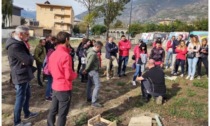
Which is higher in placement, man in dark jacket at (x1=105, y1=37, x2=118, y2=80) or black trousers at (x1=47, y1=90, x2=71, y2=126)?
man in dark jacket at (x1=105, y1=37, x2=118, y2=80)

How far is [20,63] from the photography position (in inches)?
211

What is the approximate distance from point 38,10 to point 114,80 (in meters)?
80.8

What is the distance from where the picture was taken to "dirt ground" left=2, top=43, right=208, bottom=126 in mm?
6324

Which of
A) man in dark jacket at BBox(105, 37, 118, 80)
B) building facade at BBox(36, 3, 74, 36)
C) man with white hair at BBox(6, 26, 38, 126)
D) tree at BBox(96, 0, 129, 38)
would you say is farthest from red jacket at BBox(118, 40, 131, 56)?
building facade at BBox(36, 3, 74, 36)

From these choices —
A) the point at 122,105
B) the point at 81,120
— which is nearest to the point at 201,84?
the point at 122,105

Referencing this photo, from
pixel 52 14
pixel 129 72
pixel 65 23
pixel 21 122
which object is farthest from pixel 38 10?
pixel 21 122

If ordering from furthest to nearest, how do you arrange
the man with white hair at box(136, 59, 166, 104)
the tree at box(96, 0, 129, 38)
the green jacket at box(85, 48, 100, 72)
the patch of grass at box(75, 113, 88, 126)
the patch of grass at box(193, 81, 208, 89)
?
the tree at box(96, 0, 129, 38) → the patch of grass at box(193, 81, 208, 89) → the man with white hair at box(136, 59, 166, 104) → the green jacket at box(85, 48, 100, 72) → the patch of grass at box(75, 113, 88, 126)

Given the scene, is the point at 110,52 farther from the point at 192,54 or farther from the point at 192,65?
the point at 192,65

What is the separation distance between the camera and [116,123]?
593 centimetres

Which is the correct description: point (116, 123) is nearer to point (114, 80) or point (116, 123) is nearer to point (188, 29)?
point (114, 80)

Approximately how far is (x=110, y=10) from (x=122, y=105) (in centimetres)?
2611

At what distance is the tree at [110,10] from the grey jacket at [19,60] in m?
27.4

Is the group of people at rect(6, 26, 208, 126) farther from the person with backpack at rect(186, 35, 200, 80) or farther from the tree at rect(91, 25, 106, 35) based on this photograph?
the tree at rect(91, 25, 106, 35)

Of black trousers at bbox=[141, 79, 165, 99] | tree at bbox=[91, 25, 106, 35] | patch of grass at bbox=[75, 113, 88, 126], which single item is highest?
tree at bbox=[91, 25, 106, 35]
